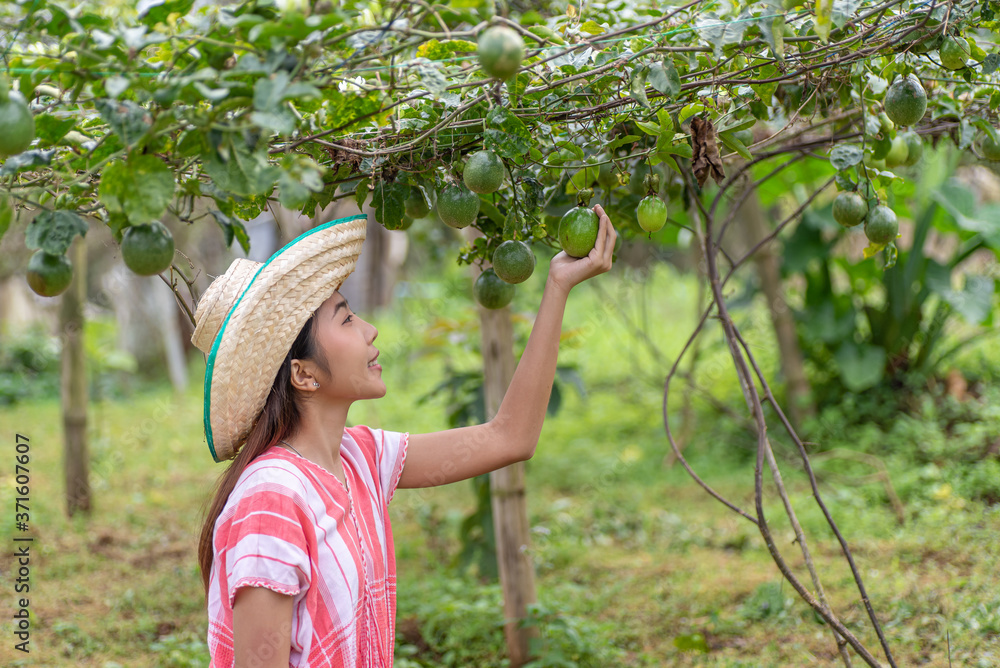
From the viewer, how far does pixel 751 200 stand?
4562mm

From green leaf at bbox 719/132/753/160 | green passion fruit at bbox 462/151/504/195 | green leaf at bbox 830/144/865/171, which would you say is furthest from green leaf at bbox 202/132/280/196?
green leaf at bbox 830/144/865/171

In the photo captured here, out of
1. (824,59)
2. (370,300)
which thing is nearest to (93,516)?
(824,59)

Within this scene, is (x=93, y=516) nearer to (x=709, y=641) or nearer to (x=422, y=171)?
(x=709, y=641)

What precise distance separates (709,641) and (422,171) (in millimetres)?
2041

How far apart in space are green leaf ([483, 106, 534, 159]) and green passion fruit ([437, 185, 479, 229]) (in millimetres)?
122

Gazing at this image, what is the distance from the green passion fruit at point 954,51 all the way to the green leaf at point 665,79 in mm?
512

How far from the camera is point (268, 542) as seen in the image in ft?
4.12

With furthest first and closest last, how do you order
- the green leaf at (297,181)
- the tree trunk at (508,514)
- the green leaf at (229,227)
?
1. the tree trunk at (508,514)
2. the green leaf at (229,227)
3. the green leaf at (297,181)

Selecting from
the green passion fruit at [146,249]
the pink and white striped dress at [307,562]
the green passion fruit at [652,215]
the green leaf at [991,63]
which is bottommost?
the pink and white striped dress at [307,562]

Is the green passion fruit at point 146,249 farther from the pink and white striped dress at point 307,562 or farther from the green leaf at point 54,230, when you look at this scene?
the pink and white striped dress at point 307,562

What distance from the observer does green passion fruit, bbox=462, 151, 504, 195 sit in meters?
1.26

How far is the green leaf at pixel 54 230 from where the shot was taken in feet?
3.44

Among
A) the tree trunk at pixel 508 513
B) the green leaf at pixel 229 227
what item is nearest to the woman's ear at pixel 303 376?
the green leaf at pixel 229 227

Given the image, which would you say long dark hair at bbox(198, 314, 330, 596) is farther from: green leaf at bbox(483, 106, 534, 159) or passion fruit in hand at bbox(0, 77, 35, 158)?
passion fruit in hand at bbox(0, 77, 35, 158)
